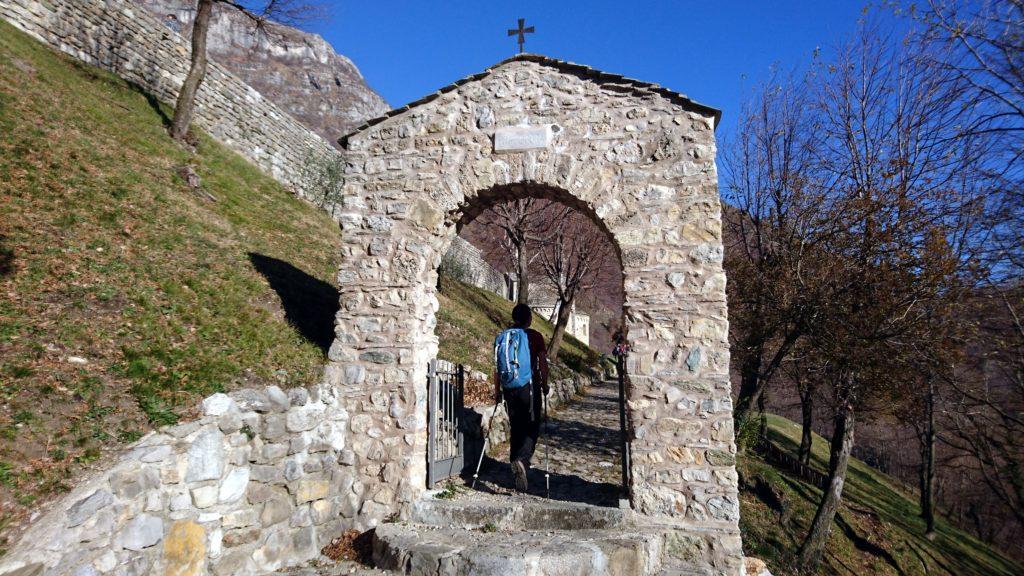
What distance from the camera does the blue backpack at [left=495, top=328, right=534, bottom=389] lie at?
5.84 m

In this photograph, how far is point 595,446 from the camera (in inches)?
372

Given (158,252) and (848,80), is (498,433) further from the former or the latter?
(848,80)

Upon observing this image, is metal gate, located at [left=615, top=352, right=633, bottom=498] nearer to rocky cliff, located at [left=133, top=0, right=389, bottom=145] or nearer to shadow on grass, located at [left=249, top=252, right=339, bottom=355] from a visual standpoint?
shadow on grass, located at [left=249, top=252, right=339, bottom=355]

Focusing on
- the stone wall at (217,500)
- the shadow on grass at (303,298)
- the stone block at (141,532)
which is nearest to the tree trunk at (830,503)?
the stone wall at (217,500)

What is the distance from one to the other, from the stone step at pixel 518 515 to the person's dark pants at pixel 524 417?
2.33 feet

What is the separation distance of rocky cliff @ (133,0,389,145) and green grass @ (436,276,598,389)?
196 ft

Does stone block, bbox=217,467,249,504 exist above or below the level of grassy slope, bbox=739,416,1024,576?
above

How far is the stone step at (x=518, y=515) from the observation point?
4.97 metres

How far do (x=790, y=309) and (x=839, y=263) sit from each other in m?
1.09

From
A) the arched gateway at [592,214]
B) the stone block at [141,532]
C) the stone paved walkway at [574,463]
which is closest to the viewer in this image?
the stone block at [141,532]

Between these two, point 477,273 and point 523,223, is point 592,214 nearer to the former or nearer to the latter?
point 523,223

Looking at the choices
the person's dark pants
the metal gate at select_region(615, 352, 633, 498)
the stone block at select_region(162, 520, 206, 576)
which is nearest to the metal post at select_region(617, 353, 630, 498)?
the metal gate at select_region(615, 352, 633, 498)

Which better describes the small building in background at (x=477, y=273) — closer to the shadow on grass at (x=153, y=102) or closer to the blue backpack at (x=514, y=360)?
the shadow on grass at (x=153, y=102)

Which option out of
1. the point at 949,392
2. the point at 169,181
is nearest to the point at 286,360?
the point at 169,181
